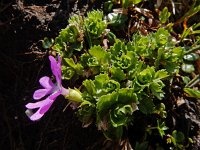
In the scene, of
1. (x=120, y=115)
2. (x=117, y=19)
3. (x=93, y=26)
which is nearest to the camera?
(x=120, y=115)

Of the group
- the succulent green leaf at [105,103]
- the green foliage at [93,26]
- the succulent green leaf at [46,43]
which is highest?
the green foliage at [93,26]

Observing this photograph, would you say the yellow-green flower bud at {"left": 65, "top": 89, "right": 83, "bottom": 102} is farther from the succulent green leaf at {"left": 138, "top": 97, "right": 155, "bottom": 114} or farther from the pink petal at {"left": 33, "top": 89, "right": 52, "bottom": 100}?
the succulent green leaf at {"left": 138, "top": 97, "right": 155, "bottom": 114}

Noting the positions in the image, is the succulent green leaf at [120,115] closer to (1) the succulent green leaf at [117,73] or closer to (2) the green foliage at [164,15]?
(1) the succulent green leaf at [117,73]

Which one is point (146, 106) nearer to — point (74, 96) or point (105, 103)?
point (105, 103)

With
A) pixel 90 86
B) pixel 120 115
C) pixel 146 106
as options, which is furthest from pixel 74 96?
pixel 146 106

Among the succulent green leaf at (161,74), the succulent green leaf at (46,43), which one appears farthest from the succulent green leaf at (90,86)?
the succulent green leaf at (46,43)

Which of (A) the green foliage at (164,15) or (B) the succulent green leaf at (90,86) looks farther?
(A) the green foliage at (164,15)

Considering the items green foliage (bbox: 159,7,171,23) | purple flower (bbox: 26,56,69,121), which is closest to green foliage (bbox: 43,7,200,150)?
green foliage (bbox: 159,7,171,23)

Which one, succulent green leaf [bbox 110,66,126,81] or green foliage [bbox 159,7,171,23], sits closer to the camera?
succulent green leaf [bbox 110,66,126,81]

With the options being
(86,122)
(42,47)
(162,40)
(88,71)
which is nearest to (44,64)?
(42,47)

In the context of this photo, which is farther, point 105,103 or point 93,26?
point 93,26

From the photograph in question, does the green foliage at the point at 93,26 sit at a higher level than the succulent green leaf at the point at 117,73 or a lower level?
higher
